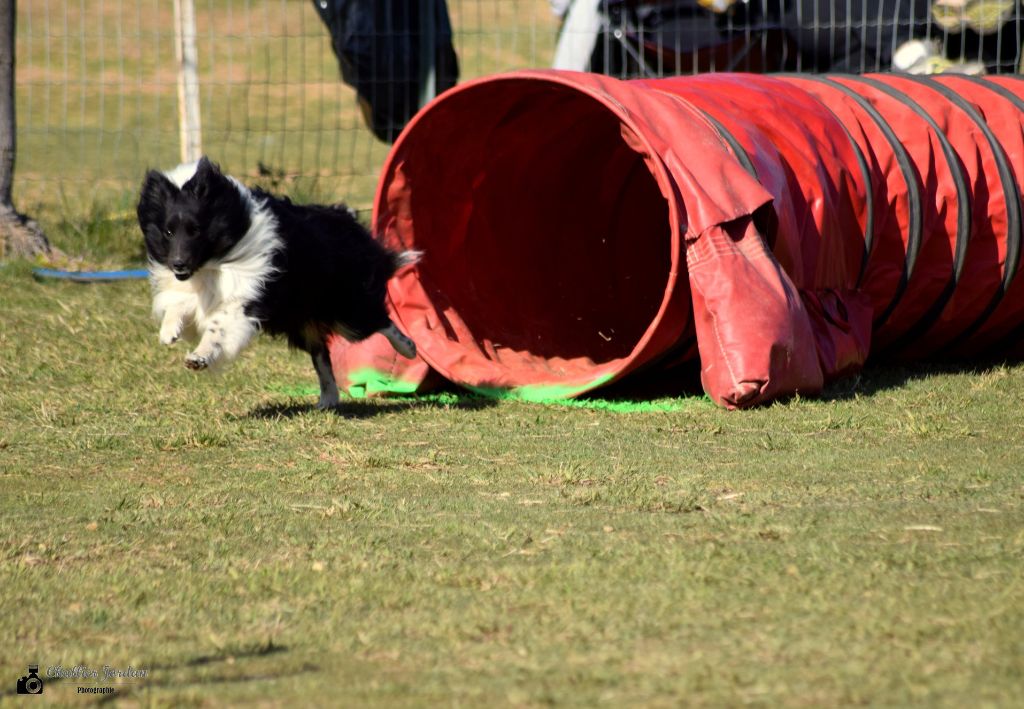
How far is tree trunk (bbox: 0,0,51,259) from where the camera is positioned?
9383 millimetres

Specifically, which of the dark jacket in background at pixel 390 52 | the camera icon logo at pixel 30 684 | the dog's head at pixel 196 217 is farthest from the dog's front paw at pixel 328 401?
the dark jacket in background at pixel 390 52

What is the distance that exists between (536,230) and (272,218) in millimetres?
2254

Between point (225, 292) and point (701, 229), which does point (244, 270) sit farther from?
point (701, 229)

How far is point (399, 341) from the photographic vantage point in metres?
7.00

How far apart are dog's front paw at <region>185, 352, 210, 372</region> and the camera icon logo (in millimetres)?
3127

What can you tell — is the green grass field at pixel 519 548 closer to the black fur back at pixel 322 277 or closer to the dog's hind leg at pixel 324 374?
the dog's hind leg at pixel 324 374

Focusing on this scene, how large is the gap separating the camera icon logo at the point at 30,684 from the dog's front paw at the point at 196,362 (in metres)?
3.13

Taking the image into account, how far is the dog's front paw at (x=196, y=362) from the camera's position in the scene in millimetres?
6102

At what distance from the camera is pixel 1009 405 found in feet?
20.5

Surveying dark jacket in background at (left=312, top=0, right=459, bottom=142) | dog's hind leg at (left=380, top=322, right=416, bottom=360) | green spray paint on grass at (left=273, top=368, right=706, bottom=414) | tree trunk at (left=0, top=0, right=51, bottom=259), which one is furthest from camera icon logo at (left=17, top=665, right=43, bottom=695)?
dark jacket in background at (left=312, top=0, right=459, bottom=142)

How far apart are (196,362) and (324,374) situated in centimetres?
79

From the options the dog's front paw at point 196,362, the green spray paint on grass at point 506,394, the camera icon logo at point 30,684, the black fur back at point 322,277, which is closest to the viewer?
the camera icon logo at point 30,684

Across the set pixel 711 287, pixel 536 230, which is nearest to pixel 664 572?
pixel 711 287

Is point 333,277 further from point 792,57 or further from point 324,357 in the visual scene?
point 792,57
